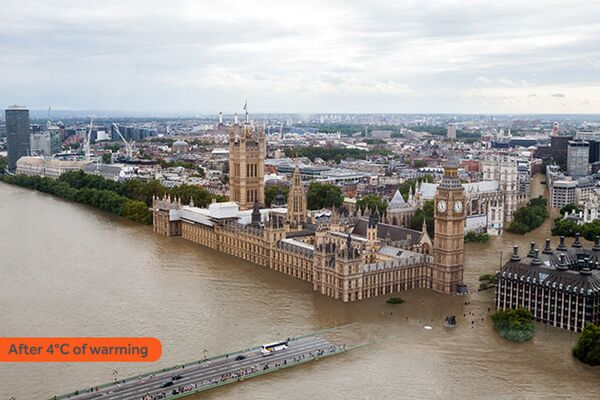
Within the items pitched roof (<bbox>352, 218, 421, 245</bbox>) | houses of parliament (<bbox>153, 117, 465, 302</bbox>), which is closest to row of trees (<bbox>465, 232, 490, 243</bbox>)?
houses of parliament (<bbox>153, 117, 465, 302</bbox>)

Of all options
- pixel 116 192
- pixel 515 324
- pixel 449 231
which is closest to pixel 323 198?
pixel 116 192

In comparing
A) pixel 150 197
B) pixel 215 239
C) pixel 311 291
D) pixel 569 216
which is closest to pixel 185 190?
A: pixel 150 197

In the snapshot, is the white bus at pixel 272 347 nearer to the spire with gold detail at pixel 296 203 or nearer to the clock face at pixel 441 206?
the clock face at pixel 441 206

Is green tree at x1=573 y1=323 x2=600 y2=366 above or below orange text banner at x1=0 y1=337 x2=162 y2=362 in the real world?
above

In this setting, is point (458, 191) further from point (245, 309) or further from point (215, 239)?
point (215, 239)

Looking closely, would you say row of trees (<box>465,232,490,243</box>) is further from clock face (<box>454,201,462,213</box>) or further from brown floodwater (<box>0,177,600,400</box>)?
clock face (<box>454,201,462,213</box>)

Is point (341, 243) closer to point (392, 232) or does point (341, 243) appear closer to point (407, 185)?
point (392, 232)
